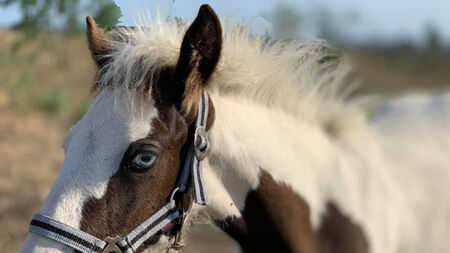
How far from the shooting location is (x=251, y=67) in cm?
233

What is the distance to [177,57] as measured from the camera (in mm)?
2102

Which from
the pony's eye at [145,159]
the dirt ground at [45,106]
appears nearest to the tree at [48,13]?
the dirt ground at [45,106]

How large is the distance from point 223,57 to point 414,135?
52.2 inches

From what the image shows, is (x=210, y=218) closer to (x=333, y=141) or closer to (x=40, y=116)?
(x=333, y=141)

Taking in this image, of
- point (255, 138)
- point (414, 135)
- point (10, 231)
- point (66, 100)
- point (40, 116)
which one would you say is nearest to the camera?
Result: point (255, 138)

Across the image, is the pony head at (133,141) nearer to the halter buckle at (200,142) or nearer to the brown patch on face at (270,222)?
the halter buckle at (200,142)

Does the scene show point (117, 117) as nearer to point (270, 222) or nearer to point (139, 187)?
point (139, 187)

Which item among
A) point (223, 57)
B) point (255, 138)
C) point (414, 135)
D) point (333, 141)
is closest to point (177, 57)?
point (223, 57)

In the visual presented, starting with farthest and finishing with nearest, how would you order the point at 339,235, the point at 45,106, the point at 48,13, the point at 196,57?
the point at 45,106, the point at 48,13, the point at 339,235, the point at 196,57

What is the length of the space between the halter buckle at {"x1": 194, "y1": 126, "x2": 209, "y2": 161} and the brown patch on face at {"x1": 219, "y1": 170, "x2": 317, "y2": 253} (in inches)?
14.0

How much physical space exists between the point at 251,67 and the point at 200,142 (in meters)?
0.50

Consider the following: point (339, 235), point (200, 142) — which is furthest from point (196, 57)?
point (339, 235)

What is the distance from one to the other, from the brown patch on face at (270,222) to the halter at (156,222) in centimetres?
31

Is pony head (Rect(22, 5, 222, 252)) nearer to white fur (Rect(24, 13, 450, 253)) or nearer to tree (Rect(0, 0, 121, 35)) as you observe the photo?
white fur (Rect(24, 13, 450, 253))
